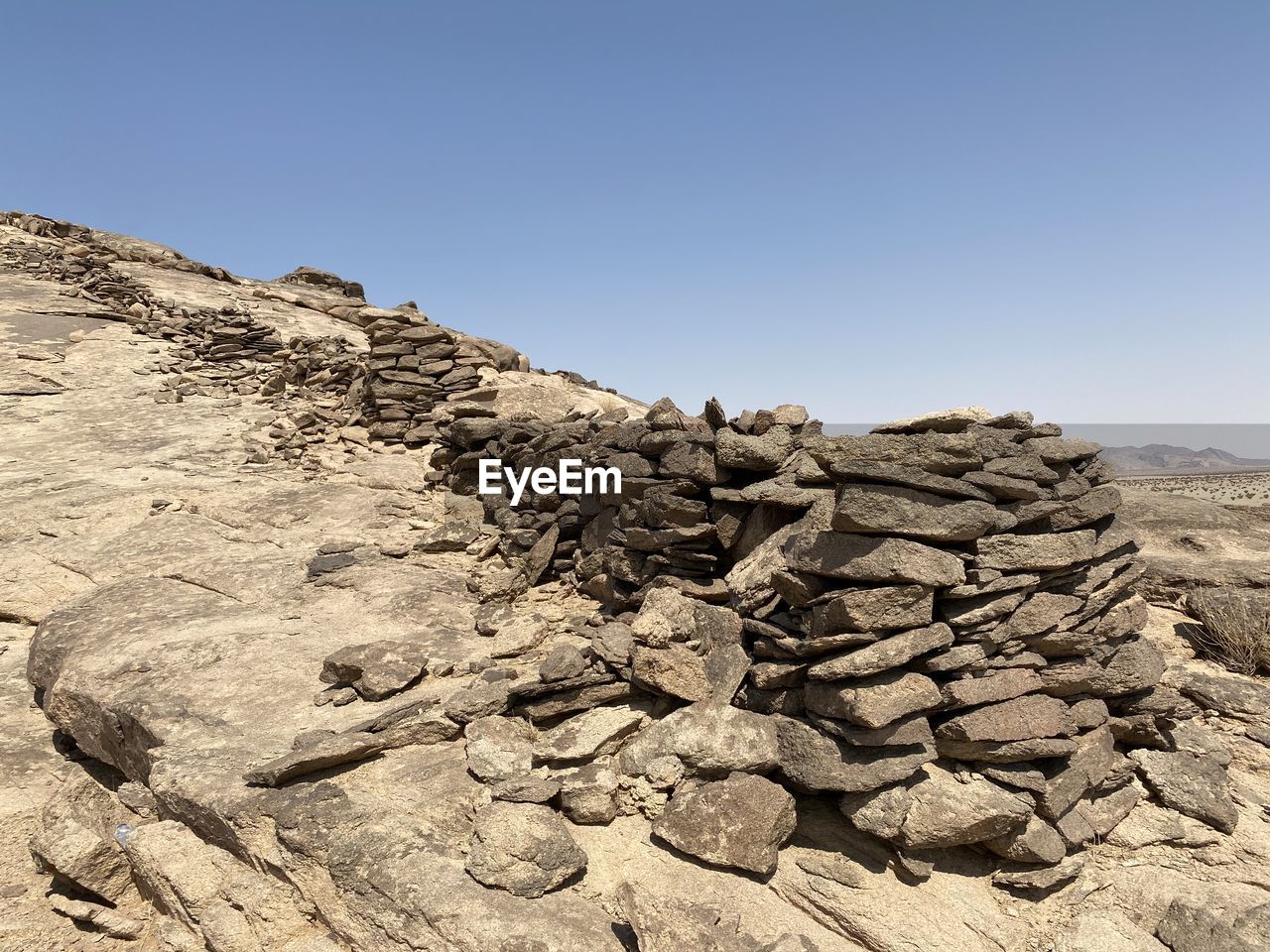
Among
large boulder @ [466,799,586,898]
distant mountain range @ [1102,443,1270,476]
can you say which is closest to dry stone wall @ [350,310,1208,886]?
large boulder @ [466,799,586,898]

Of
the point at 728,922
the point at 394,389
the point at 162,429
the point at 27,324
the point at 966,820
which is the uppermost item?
the point at 27,324

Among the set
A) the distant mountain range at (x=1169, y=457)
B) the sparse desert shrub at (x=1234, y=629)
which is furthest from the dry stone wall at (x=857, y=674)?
the distant mountain range at (x=1169, y=457)

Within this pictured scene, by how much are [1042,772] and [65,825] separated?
8260mm

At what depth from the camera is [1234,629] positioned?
281 inches

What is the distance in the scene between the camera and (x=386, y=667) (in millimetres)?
6668

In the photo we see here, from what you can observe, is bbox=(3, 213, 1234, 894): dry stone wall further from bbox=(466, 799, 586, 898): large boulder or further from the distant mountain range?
the distant mountain range

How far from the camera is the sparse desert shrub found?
7020 millimetres

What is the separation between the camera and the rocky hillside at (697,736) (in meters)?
4.63

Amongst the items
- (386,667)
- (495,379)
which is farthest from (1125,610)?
(495,379)

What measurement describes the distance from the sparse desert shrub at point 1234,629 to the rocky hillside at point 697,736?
286 millimetres

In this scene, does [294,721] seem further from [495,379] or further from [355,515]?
[495,379]

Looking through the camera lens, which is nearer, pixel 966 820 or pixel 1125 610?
pixel 966 820

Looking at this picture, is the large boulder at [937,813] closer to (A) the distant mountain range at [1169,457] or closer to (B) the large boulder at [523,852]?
(B) the large boulder at [523,852]

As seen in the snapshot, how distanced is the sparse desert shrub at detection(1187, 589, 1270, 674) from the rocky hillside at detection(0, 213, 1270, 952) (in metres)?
0.29
